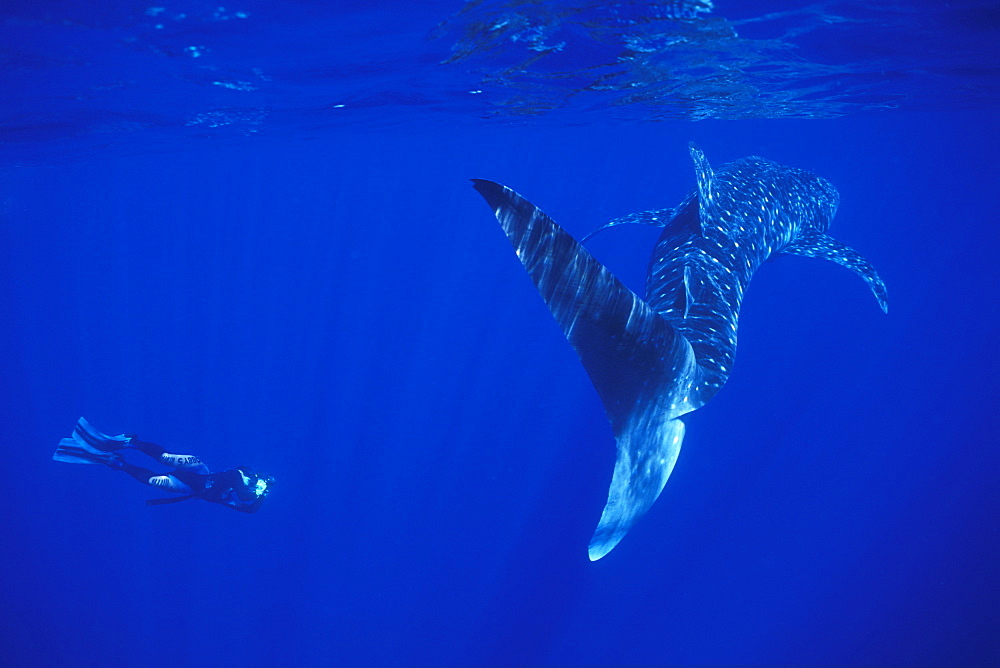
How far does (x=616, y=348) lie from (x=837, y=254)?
340 inches

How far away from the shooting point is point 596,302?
2.95m

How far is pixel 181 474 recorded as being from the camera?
14.3 metres

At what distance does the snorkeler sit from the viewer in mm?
13634

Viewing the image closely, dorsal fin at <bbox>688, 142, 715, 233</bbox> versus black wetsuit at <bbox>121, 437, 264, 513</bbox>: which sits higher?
dorsal fin at <bbox>688, 142, 715, 233</bbox>

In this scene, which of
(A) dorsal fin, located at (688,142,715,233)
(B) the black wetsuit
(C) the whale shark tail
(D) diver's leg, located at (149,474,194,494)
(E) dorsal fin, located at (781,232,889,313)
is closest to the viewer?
(C) the whale shark tail

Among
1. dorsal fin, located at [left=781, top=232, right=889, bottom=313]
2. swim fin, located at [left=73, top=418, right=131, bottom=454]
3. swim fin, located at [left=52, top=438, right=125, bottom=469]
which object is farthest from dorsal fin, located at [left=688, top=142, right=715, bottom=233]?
swim fin, located at [left=52, top=438, right=125, bottom=469]

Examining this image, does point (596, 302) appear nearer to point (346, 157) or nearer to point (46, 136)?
point (46, 136)

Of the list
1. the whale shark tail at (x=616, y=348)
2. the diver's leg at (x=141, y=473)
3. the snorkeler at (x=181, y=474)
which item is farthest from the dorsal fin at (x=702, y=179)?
the diver's leg at (x=141, y=473)

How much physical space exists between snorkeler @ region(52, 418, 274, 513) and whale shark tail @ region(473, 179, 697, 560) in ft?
41.5

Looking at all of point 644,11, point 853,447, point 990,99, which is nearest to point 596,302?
point 644,11

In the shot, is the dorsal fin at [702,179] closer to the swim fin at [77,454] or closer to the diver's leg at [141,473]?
the diver's leg at [141,473]

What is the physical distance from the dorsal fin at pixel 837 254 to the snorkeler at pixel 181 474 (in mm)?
12993

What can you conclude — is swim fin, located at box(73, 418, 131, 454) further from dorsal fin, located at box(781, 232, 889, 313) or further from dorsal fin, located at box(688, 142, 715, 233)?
dorsal fin, located at box(781, 232, 889, 313)

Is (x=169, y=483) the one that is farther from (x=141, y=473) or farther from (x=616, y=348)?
(x=616, y=348)
